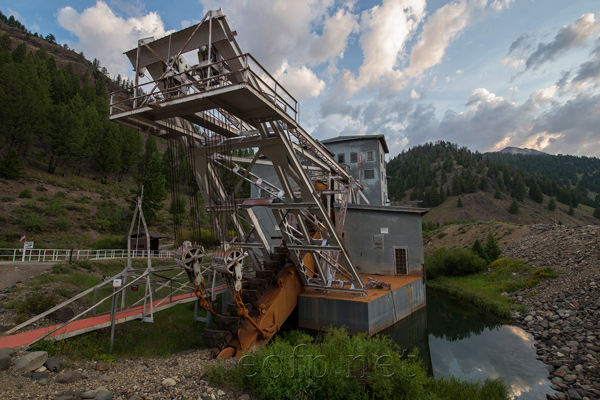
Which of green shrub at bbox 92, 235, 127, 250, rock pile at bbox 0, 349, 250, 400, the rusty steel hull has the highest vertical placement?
green shrub at bbox 92, 235, 127, 250

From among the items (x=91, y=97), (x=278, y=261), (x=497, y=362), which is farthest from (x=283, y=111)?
(x=91, y=97)

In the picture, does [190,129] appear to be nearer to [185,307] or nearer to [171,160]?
[171,160]

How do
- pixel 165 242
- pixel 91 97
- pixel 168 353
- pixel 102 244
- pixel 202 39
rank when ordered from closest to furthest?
pixel 202 39 < pixel 168 353 < pixel 102 244 < pixel 165 242 < pixel 91 97

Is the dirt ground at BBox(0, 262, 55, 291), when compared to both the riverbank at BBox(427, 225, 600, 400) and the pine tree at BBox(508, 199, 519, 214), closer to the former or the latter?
the riverbank at BBox(427, 225, 600, 400)

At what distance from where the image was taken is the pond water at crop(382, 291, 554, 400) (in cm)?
1067

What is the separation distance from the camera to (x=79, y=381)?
5309mm

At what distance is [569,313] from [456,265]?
40.6 feet

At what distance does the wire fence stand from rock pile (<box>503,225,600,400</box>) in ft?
→ 79.5

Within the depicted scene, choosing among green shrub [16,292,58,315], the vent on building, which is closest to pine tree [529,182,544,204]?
the vent on building

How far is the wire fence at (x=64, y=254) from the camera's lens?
18575mm

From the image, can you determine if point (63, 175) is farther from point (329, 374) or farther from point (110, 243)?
point (329, 374)

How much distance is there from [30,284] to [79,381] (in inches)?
414

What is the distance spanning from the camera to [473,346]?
13.9 m

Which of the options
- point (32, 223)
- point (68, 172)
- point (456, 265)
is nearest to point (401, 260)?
point (456, 265)
